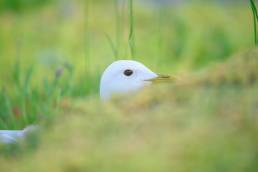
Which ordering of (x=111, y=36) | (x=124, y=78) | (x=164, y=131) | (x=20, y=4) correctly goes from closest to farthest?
1. (x=164, y=131)
2. (x=124, y=78)
3. (x=111, y=36)
4. (x=20, y=4)

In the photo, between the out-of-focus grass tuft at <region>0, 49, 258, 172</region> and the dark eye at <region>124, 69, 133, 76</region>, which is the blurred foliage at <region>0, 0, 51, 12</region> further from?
the out-of-focus grass tuft at <region>0, 49, 258, 172</region>

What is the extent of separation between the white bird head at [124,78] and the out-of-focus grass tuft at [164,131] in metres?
0.45

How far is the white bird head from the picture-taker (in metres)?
1.54

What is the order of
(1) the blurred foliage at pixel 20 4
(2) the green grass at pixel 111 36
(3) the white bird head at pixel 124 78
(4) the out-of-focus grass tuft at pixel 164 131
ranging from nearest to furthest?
(4) the out-of-focus grass tuft at pixel 164 131, (3) the white bird head at pixel 124 78, (2) the green grass at pixel 111 36, (1) the blurred foliage at pixel 20 4

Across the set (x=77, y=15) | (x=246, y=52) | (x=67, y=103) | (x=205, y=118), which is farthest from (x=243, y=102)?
(x=77, y=15)

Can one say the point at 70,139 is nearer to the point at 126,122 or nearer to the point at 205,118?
the point at 126,122

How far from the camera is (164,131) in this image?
0.96 m

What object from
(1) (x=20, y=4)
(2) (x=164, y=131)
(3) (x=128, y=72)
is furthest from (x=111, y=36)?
(2) (x=164, y=131)

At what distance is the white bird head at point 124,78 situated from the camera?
1545mm

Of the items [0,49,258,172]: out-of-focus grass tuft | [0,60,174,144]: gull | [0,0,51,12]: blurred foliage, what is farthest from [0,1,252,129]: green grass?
[0,49,258,172]: out-of-focus grass tuft

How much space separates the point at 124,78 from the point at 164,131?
0.60 metres

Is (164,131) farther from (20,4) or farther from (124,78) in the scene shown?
(20,4)

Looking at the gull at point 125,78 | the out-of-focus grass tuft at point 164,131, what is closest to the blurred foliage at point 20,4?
the gull at point 125,78

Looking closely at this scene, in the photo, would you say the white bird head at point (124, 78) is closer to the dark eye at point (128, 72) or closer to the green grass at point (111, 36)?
the dark eye at point (128, 72)
